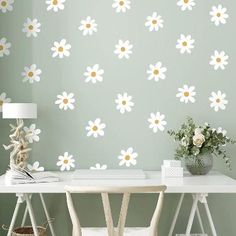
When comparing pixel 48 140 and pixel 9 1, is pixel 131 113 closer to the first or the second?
pixel 48 140

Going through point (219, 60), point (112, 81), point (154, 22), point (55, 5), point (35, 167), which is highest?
point (55, 5)

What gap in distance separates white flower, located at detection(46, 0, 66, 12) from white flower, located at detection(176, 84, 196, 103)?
98cm

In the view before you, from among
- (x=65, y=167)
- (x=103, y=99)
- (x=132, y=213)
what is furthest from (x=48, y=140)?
(x=132, y=213)

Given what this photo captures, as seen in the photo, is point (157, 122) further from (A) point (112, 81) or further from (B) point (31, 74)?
(B) point (31, 74)

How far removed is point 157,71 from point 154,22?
33 cm

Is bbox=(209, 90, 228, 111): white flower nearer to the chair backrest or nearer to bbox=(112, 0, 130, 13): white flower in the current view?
bbox=(112, 0, 130, 13): white flower

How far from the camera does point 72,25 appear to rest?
3453 mm

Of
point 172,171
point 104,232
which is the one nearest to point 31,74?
point 172,171

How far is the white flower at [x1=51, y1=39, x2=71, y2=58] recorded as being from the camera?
3445 mm

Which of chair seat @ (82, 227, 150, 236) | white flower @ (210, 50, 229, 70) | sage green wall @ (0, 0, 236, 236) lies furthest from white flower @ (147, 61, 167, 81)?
chair seat @ (82, 227, 150, 236)

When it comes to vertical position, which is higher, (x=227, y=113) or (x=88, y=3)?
(x=88, y=3)

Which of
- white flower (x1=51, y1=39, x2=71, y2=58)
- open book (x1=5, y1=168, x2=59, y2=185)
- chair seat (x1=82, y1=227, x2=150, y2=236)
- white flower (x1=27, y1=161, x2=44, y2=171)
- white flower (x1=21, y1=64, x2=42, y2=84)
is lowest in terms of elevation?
chair seat (x1=82, y1=227, x2=150, y2=236)

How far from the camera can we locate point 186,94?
3.45 metres

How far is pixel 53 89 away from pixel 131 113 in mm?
555
